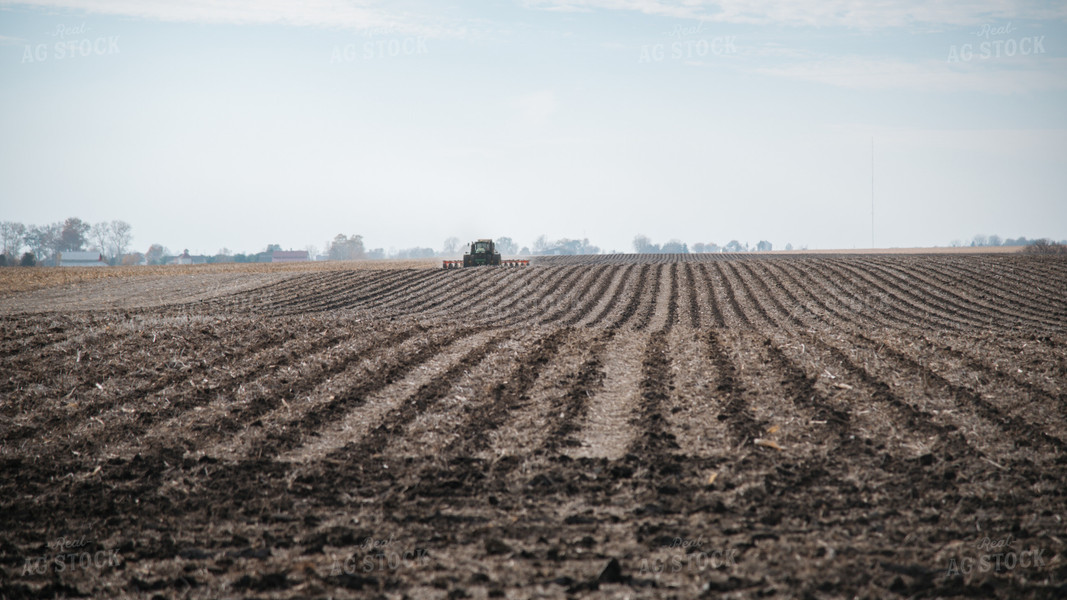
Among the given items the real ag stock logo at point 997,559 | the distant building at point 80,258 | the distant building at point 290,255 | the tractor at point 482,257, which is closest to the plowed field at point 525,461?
the real ag stock logo at point 997,559

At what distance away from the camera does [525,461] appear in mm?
8234

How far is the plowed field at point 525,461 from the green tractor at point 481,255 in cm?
2640

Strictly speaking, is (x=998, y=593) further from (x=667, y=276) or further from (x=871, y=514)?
(x=667, y=276)

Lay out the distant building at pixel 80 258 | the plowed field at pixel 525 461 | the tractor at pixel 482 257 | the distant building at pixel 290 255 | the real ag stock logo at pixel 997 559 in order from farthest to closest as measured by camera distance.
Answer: the distant building at pixel 290 255, the distant building at pixel 80 258, the tractor at pixel 482 257, the plowed field at pixel 525 461, the real ag stock logo at pixel 997 559

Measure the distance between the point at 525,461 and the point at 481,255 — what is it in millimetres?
37147

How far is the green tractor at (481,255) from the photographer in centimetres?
4444

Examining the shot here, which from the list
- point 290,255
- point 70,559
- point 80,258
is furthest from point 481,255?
point 290,255

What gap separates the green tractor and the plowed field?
26401 mm

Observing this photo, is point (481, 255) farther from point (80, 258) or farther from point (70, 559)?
point (80, 258)

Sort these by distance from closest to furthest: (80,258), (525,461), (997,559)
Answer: (997,559) → (525,461) → (80,258)

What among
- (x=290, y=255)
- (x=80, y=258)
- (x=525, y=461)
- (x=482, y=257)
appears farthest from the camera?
(x=290, y=255)

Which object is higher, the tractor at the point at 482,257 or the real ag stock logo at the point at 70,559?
the tractor at the point at 482,257

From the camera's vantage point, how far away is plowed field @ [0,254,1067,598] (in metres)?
5.61

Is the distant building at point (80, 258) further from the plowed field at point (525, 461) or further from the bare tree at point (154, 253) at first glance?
the plowed field at point (525, 461)
